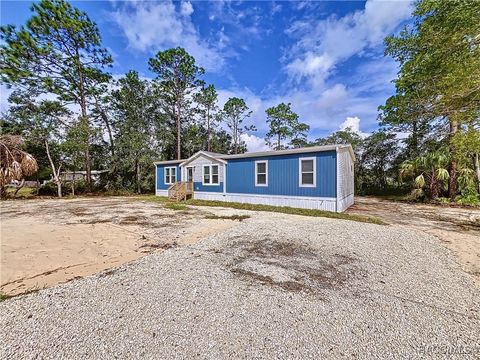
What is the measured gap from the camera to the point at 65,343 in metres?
1.96

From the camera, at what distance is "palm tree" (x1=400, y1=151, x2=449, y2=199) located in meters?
11.7

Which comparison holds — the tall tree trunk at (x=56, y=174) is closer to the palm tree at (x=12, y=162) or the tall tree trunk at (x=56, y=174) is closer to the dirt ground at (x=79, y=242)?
the palm tree at (x=12, y=162)

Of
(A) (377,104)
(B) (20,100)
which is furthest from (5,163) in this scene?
(A) (377,104)

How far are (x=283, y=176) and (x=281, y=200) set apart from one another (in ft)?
4.08

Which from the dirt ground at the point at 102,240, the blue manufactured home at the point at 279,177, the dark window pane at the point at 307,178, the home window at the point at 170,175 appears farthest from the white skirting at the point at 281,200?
the home window at the point at 170,175

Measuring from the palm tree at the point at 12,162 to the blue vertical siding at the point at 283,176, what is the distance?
42.9 ft

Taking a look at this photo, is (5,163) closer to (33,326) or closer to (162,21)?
(162,21)

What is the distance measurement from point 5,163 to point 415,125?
27899mm

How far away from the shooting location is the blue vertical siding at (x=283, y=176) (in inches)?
374

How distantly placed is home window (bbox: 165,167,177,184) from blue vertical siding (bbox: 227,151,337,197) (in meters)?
5.37

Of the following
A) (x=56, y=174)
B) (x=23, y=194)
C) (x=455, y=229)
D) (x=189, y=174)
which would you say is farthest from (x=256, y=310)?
(x=23, y=194)

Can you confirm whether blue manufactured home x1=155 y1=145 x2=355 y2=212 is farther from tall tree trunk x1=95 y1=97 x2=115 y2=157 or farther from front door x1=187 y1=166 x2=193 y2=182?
tall tree trunk x1=95 y1=97 x2=115 y2=157

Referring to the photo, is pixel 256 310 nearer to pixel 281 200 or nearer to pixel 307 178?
pixel 307 178

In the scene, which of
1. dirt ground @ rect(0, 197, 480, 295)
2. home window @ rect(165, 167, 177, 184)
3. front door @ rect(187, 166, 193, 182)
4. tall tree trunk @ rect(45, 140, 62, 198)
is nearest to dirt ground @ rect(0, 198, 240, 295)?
dirt ground @ rect(0, 197, 480, 295)
